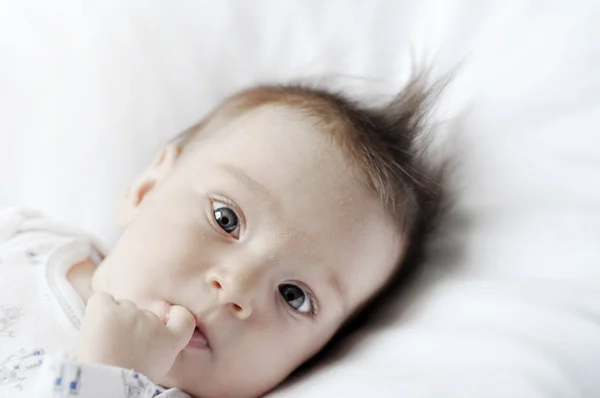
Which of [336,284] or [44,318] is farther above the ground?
[336,284]

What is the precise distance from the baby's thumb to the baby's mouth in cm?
3

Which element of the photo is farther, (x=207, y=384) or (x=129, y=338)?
(x=207, y=384)

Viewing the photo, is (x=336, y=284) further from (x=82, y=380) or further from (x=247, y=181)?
(x=82, y=380)

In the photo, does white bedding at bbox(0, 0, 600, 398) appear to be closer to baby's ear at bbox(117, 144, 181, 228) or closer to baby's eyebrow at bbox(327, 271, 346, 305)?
baby's eyebrow at bbox(327, 271, 346, 305)

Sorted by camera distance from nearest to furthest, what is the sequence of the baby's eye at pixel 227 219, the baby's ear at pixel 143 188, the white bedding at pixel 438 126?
the white bedding at pixel 438 126, the baby's eye at pixel 227 219, the baby's ear at pixel 143 188

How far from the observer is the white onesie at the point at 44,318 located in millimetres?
757

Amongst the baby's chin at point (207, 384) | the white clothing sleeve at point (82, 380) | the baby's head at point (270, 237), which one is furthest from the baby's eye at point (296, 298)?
the white clothing sleeve at point (82, 380)

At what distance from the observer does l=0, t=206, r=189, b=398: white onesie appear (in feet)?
2.48

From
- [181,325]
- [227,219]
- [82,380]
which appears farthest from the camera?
[227,219]

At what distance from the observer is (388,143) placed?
118cm

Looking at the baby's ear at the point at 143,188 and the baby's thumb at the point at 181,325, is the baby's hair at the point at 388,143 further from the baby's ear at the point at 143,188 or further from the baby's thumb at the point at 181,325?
the baby's thumb at the point at 181,325

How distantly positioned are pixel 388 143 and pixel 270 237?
0.95 feet

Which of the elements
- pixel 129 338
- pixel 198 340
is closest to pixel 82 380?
pixel 129 338

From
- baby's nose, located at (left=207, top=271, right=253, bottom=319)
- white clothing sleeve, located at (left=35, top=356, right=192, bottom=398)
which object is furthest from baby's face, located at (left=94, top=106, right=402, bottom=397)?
white clothing sleeve, located at (left=35, top=356, right=192, bottom=398)
